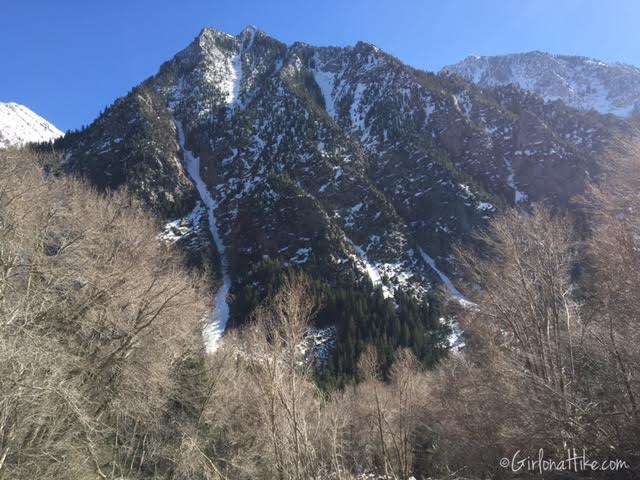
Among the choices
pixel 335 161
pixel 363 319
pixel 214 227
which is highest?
pixel 335 161

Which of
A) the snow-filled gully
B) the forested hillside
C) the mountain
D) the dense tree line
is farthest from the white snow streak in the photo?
the forested hillside

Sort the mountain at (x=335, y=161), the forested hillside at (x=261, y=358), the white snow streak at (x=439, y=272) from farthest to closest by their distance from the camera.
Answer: the mountain at (x=335, y=161) → the white snow streak at (x=439, y=272) → the forested hillside at (x=261, y=358)

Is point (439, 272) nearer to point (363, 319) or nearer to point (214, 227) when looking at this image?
point (363, 319)

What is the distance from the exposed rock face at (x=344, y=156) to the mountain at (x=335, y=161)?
418 millimetres

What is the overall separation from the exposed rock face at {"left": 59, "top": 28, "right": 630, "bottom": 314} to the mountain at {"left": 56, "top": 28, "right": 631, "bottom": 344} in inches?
16.5

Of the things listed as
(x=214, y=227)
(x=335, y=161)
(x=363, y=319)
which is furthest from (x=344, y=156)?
(x=363, y=319)

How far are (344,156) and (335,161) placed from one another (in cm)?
477

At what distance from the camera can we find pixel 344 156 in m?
117

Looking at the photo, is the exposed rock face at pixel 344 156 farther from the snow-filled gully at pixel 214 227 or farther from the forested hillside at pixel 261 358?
the forested hillside at pixel 261 358

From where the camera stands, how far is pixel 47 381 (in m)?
8.38

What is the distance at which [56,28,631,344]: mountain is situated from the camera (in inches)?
3708

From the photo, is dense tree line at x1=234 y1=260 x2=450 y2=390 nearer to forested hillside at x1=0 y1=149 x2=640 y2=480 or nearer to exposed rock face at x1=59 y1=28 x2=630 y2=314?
exposed rock face at x1=59 y1=28 x2=630 y2=314

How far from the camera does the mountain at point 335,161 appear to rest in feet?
309

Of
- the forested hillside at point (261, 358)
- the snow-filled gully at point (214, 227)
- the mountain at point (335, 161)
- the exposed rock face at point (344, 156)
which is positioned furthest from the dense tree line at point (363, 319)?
the forested hillside at point (261, 358)
